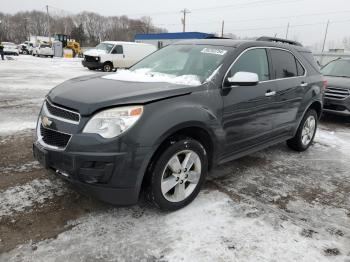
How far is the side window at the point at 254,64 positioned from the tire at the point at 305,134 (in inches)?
57.8

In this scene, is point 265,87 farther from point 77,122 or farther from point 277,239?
point 77,122

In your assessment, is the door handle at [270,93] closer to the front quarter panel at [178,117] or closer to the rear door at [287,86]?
the rear door at [287,86]

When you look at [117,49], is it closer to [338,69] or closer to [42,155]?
[338,69]

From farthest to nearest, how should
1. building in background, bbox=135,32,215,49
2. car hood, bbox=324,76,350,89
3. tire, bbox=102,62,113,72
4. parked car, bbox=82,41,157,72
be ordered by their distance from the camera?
building in background, bbox=135,32,215,49
tire, bbox=102,62,113,72
parked car, bbox=82,41,157,72
car hood, bbox=324,76,350,89

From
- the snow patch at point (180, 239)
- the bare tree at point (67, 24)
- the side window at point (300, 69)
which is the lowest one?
the snow patch at point (180, 239)

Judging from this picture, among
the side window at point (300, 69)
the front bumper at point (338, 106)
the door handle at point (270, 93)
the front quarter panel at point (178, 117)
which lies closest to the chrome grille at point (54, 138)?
the front quarter panel at point (178, 117)

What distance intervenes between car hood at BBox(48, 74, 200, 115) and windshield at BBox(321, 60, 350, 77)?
280 inches

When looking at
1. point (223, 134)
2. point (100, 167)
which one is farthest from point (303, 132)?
point (100, 167)

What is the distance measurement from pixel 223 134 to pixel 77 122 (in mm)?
1563

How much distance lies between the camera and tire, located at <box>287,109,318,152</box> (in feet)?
17.7

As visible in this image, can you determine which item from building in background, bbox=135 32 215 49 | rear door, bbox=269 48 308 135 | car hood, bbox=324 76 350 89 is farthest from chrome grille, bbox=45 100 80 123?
building in background, bbox=135 32 215 49

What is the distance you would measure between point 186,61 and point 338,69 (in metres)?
6.79

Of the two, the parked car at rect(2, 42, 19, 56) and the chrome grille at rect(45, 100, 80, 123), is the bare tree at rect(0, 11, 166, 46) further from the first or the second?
the chrome grille at rect(45, 100, 80, 123)

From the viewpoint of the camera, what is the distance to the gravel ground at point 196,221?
2721mm
